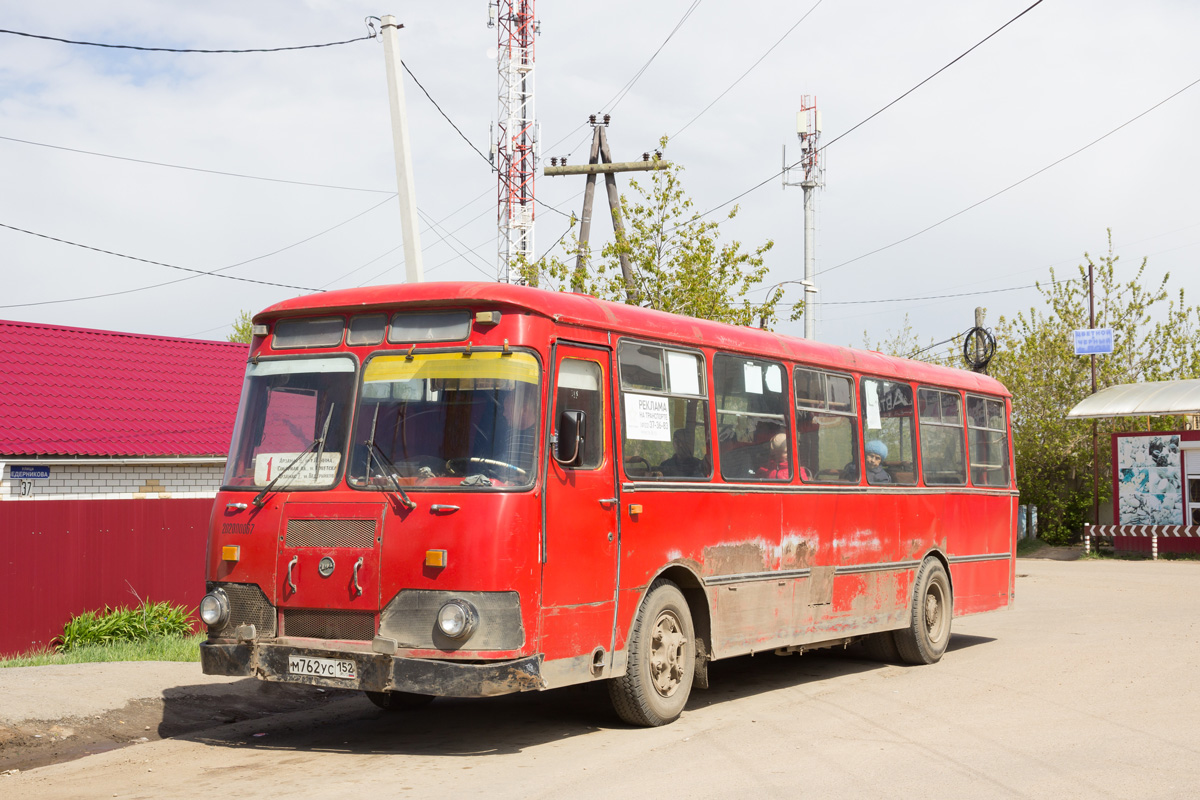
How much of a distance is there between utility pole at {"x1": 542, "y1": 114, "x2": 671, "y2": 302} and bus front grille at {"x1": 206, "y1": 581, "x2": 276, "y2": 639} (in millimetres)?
17903

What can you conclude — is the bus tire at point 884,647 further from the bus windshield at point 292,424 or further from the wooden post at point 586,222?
the wooden post at point 586,222

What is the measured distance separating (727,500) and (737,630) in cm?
103

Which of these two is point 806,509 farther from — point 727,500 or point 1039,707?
point 1039,707

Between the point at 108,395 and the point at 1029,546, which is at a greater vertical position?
the point at 108,395

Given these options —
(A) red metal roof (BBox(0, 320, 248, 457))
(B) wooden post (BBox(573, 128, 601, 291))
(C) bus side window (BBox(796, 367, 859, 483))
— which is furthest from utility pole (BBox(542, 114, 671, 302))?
(C) bus side window (BBox(796, 367, 859, 483))

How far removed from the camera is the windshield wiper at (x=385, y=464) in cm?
767

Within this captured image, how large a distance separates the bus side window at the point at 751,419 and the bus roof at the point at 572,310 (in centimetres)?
17

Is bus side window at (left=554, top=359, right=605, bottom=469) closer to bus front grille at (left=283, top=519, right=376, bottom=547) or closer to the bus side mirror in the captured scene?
the bus side mirror

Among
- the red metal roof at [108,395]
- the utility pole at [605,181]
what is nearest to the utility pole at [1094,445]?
the utility pole at [605,181]

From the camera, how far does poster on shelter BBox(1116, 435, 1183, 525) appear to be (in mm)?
32031

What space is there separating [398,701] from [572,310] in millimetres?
3619

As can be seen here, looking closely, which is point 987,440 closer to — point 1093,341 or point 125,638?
point 125,638

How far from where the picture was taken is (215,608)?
8.14 meters

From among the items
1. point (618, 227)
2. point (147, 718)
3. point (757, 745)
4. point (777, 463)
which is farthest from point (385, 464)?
point (618, 227)
